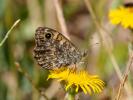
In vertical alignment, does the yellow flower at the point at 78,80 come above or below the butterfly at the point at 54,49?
below

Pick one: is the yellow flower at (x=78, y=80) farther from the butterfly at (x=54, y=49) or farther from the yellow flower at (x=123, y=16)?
the yellow flower at (x=123, y=16)

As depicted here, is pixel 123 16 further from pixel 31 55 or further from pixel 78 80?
pixel 31 55

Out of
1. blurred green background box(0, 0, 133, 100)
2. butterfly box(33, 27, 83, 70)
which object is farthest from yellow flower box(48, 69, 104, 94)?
blurred green background box(0, 0, 133, 100)

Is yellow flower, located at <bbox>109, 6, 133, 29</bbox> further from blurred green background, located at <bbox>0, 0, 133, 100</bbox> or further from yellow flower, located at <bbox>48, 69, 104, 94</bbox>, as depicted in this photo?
yellow flower, located at <bbox>48, 69, 104, 94</bbox>

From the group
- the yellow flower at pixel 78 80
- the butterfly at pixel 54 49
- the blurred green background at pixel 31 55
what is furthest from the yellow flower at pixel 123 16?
the yellow flower at pixel 78 80

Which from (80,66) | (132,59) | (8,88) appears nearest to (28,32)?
(8,88)

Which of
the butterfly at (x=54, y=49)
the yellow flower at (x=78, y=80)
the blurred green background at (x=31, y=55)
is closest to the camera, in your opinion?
the yellow flower at (x=78, y=80)

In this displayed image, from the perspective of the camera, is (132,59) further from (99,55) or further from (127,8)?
(99,55)
